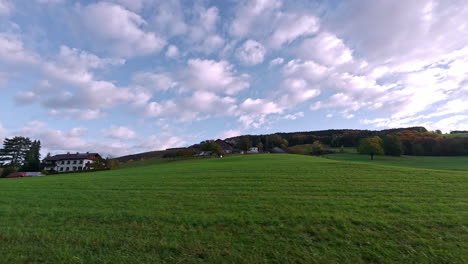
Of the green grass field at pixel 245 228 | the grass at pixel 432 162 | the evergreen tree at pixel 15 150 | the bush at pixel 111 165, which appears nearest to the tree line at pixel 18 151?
the evergreen tree at pixel 15 150

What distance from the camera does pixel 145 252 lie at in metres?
5.54

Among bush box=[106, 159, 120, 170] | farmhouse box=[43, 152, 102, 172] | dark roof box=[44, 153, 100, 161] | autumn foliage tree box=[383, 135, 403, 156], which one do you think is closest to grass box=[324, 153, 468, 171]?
autumn foliage tree box=[383, 135, 403, 156]

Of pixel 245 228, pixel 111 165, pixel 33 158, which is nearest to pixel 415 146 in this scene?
pixel 245 228

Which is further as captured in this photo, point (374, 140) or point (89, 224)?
point (374, 140)

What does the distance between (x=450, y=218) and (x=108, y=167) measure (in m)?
61.5

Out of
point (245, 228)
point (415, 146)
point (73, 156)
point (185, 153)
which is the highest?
point (73, 156)

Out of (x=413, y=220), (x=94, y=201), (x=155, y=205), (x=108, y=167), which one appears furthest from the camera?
(x=108, y=167)

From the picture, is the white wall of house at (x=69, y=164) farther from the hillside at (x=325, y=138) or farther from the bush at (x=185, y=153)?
the bush at (x=185, y=153)

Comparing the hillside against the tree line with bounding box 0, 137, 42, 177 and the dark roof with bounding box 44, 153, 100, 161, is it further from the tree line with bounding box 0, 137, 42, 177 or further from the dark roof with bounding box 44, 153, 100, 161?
the tree line with bounding box 0, 137, 42, 177

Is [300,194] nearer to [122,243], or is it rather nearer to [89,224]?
[122,243]

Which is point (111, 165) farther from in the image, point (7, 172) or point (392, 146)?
point (392, 146)

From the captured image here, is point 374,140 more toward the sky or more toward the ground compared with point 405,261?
more toward the sky

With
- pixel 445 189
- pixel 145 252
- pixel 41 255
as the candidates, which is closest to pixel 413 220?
pixel 445 189

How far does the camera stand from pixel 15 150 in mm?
77062
